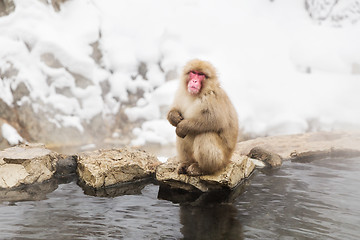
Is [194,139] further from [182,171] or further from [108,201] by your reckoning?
[108,201]

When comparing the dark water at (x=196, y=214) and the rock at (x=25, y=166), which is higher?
the rock at (x=25, y=166)

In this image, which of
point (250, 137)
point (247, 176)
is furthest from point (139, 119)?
point (247, 176)

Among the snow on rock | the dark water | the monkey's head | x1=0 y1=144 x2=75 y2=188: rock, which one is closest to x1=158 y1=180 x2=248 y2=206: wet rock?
the dark water

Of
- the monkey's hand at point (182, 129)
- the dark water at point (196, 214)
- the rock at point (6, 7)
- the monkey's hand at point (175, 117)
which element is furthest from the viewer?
the rock at point (6, 7)

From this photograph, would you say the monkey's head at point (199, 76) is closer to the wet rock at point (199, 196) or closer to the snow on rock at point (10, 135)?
the wet rock at point (199, 196)

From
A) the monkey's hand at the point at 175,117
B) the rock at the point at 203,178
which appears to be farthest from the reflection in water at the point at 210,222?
the monkey's hand at the point at 175,117

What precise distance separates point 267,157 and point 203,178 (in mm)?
1519

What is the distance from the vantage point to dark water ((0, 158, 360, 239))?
7.41ft

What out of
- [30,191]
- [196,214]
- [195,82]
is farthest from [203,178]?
[30,191]

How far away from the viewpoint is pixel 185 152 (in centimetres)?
313

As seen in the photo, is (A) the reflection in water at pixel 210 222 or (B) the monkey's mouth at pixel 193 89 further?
(B) the monkey's mouth at pixel 193 89

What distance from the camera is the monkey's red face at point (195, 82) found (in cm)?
270

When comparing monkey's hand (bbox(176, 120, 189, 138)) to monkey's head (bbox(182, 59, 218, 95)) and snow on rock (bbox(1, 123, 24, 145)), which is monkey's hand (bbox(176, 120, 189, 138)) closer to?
monkey's head (bbox(182, 59, 218, 95))

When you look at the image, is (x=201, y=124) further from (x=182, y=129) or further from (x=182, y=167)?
(x=182, y=167)
